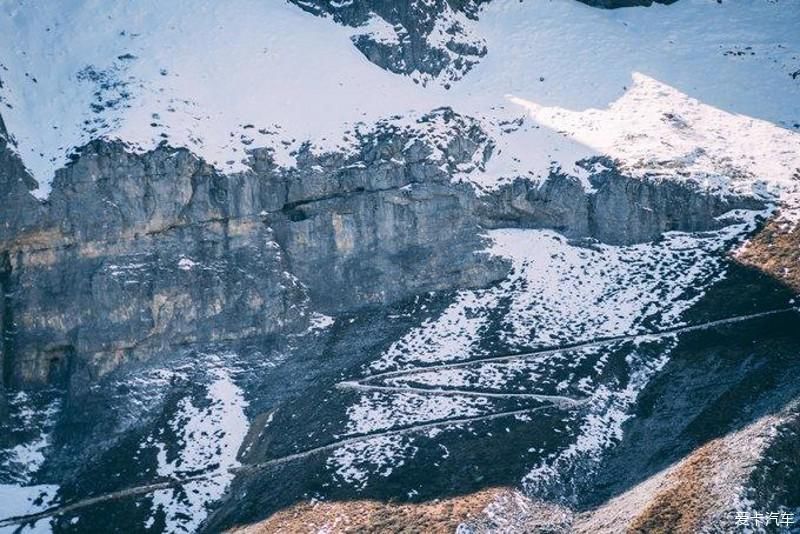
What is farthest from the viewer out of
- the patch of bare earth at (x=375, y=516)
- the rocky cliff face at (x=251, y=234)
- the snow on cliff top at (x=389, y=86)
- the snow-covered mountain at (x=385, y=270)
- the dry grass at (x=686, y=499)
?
the snow on cliff top at (x=389, y=86)

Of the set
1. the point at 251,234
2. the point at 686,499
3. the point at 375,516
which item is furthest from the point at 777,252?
the point at 251,234

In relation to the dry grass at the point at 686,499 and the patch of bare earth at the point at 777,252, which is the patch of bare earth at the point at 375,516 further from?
the patch of bare earth at the point at 777,252

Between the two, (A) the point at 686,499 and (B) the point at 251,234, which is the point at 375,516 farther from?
(B) the point at 251,234

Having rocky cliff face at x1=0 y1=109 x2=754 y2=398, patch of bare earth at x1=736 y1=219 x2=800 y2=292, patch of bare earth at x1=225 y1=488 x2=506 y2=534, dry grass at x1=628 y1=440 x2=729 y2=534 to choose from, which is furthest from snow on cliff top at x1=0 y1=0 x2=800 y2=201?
patch of bare earth at x1=225 y1=488 x2=506 y2=534

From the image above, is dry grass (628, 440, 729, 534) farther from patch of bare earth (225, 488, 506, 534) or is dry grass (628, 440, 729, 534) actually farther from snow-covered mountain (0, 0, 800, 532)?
patch of bare earth (225, 488, 506, 534)

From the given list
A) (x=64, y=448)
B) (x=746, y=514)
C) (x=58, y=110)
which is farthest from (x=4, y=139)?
(x=746, y=514)

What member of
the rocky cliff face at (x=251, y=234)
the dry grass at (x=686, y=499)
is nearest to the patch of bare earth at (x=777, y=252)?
the rocky cliff face at (x=251, y=234)
